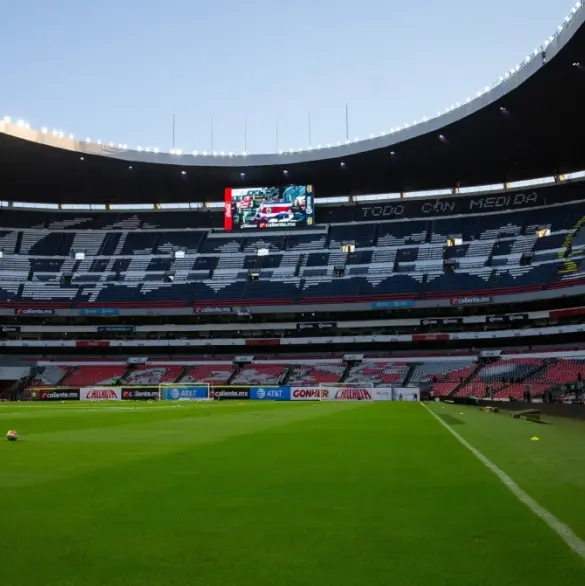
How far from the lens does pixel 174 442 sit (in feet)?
38.9

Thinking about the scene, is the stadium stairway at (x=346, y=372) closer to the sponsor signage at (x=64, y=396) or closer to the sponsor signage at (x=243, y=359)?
the sponsor signage at (x=243, y=359)

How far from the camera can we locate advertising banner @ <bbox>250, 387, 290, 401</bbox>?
51441 mm

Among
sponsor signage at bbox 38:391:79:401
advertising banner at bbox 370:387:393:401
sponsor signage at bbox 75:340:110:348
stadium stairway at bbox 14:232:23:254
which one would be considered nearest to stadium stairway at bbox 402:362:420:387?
advertising banner at bbox 370:387:393:401

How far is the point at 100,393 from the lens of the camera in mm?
52000

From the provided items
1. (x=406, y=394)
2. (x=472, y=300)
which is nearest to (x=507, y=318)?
(x=472, y=300)

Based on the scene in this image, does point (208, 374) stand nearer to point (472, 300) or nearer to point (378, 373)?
point (378, 373)

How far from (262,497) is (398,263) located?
211ft

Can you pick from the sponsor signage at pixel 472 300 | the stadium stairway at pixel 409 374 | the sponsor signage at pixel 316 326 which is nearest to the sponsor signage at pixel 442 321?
the sponsor signage at pixel 472 300

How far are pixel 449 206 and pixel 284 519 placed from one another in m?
70.1

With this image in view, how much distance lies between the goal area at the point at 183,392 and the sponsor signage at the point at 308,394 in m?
7.38

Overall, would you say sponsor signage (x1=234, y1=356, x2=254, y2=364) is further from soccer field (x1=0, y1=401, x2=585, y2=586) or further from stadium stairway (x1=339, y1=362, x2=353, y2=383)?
soccer field (x1=0, y1=401, x2=585, y2=586)

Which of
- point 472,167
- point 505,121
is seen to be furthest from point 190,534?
point 472,167

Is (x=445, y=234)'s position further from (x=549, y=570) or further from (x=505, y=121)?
(x=549, y=570)

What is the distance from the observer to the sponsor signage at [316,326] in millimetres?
66938
